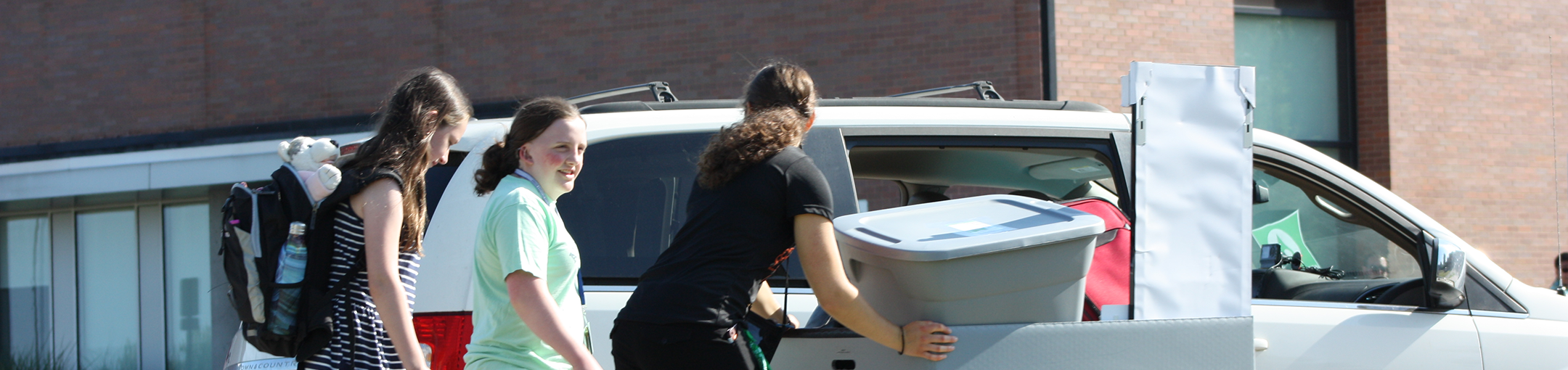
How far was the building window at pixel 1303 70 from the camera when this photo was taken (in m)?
10.9

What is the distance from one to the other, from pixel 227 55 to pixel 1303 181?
11740 mm

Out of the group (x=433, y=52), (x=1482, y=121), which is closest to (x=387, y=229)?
(x=433, y=52)

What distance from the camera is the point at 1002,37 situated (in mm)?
9594

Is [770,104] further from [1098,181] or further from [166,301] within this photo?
[166,301]

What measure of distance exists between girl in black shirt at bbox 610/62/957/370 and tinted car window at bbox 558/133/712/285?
0.48 m

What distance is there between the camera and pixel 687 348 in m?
2.30

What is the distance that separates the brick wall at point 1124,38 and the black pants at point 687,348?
761 cm

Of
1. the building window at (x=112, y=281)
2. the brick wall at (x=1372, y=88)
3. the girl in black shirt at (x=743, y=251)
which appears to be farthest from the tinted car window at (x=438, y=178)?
the building window at (x=112, y=281)

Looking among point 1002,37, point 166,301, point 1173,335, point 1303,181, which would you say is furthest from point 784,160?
point 166,301

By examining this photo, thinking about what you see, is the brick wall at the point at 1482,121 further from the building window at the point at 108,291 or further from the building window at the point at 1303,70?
the building window at the point at 108,291

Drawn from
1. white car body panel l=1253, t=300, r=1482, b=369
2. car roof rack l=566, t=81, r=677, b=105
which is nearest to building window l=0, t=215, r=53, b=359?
car roof rack l=566, t=81, r=677, b=105

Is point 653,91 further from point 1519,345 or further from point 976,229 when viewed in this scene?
point 1519,345

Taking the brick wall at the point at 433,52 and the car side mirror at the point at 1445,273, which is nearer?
the car side mirror at the point at 1445,273

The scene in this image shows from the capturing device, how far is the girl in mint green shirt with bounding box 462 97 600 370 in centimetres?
226
